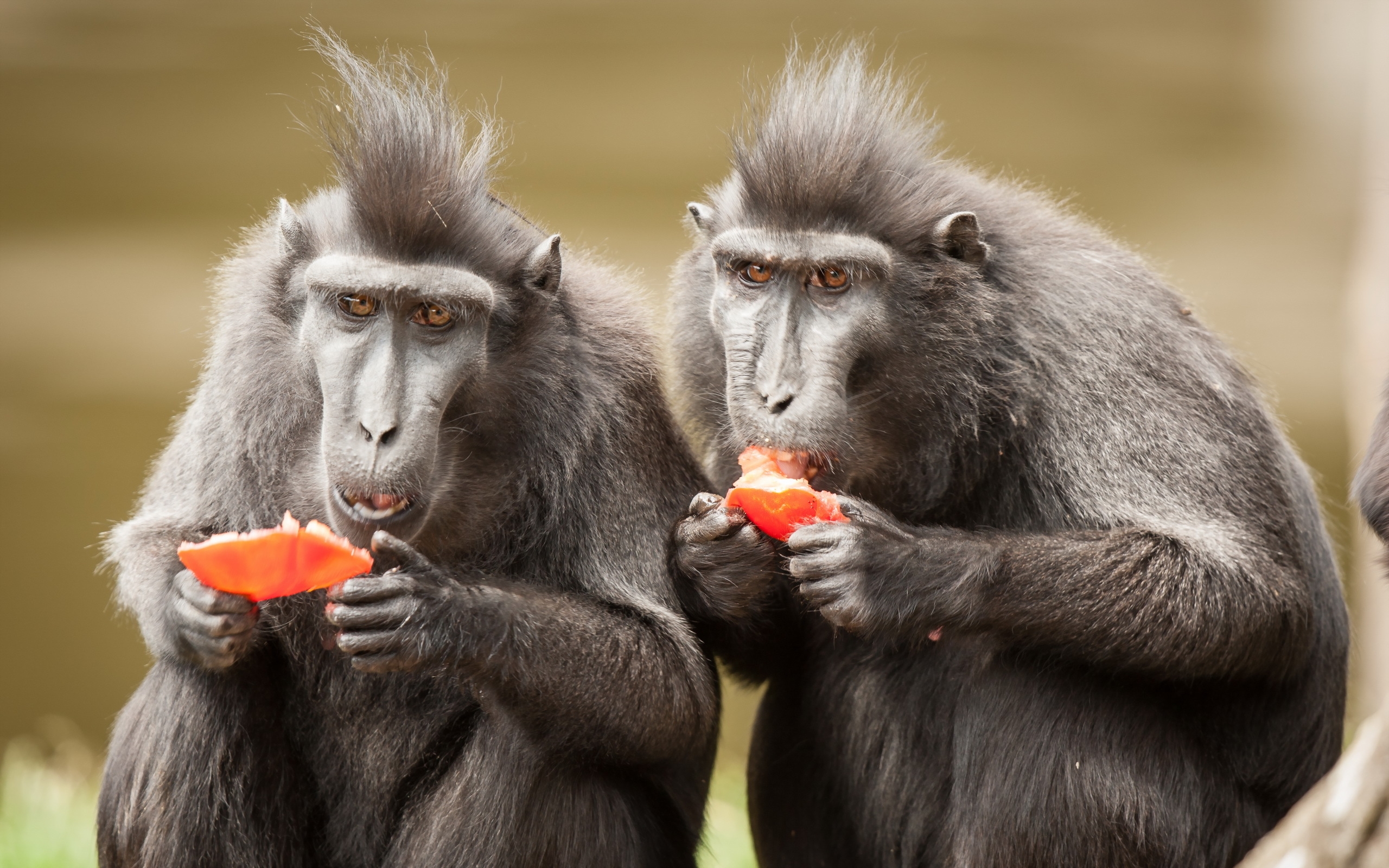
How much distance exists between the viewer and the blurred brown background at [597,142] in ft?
33.2

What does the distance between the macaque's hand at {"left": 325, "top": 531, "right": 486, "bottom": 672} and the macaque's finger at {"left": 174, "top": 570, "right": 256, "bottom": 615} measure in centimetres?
33

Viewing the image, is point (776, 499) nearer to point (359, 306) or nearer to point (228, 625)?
point (359, 306)

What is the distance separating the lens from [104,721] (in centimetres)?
1175

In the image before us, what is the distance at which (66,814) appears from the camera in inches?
308

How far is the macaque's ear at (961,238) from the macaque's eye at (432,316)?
5.65ft

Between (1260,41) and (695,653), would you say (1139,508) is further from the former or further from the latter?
(1260,41)

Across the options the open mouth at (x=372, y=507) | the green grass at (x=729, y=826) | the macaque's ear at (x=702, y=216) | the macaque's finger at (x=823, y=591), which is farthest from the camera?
the green grass at (x=729, y=826)

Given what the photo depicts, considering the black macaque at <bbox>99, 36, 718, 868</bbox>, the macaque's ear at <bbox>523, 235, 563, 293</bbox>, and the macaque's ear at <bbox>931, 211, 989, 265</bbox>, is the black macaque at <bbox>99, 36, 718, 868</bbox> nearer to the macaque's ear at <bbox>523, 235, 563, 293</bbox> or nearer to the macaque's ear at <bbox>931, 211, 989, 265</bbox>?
the macaque's ear at <bbox>523, 235, 563, 293</bbox>

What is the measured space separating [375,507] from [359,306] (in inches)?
27.1

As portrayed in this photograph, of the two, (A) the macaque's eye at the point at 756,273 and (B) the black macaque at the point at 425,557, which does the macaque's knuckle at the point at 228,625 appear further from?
(A) the macaque's eye at the point at 756,273

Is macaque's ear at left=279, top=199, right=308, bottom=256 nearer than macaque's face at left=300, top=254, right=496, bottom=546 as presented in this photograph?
No

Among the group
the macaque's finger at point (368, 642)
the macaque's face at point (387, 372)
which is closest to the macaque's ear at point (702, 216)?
the macaque's face at point (387, 372)

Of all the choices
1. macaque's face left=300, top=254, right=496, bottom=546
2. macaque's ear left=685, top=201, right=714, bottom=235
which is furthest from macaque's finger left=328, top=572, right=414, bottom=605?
macaque's ear left=685, top=201, right=714, bottom=235

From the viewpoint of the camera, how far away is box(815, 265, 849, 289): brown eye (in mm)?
5367
